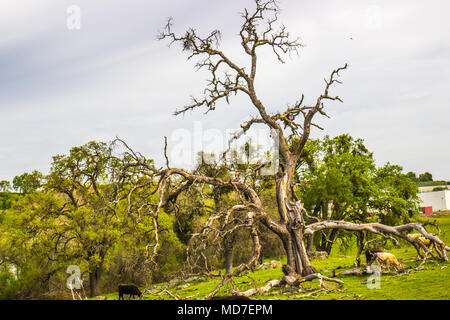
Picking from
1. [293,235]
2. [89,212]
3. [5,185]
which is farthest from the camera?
[5,185]

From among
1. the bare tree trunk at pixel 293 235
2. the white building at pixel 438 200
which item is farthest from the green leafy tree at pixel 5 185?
the white building at pixel 438 200

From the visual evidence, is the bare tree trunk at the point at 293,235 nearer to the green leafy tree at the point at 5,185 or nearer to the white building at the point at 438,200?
the green leafy tree at the point at 5,185

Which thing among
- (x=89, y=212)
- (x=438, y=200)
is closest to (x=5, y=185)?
(x=89, y=212)

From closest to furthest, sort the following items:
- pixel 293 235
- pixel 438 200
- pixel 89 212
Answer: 1. pixel 293 235
2. pixel 89 212
3. pixel 438 200

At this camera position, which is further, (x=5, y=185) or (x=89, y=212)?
(x=5, y=185)

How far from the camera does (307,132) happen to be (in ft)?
62.1

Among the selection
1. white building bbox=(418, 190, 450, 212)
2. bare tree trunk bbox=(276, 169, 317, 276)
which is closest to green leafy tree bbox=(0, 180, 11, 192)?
bare tree trunk bbox=(276, 169, 317, 276)

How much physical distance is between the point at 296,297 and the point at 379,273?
475 cm

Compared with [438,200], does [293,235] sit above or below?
below

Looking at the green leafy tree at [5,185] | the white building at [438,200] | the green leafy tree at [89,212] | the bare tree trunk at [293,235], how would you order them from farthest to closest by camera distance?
the white building at [438,200] < the green leafy tree at [5,185] < the green leafy tree at [89,212] < the bare tree trunk at [293,235]

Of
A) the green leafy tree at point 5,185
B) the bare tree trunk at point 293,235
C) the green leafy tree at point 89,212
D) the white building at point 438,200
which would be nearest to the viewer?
the bare tree trunk at point 293,235

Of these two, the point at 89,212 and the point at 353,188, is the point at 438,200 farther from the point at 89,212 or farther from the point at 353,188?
the point at 89,212

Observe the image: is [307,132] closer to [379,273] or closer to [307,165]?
[379,273]
